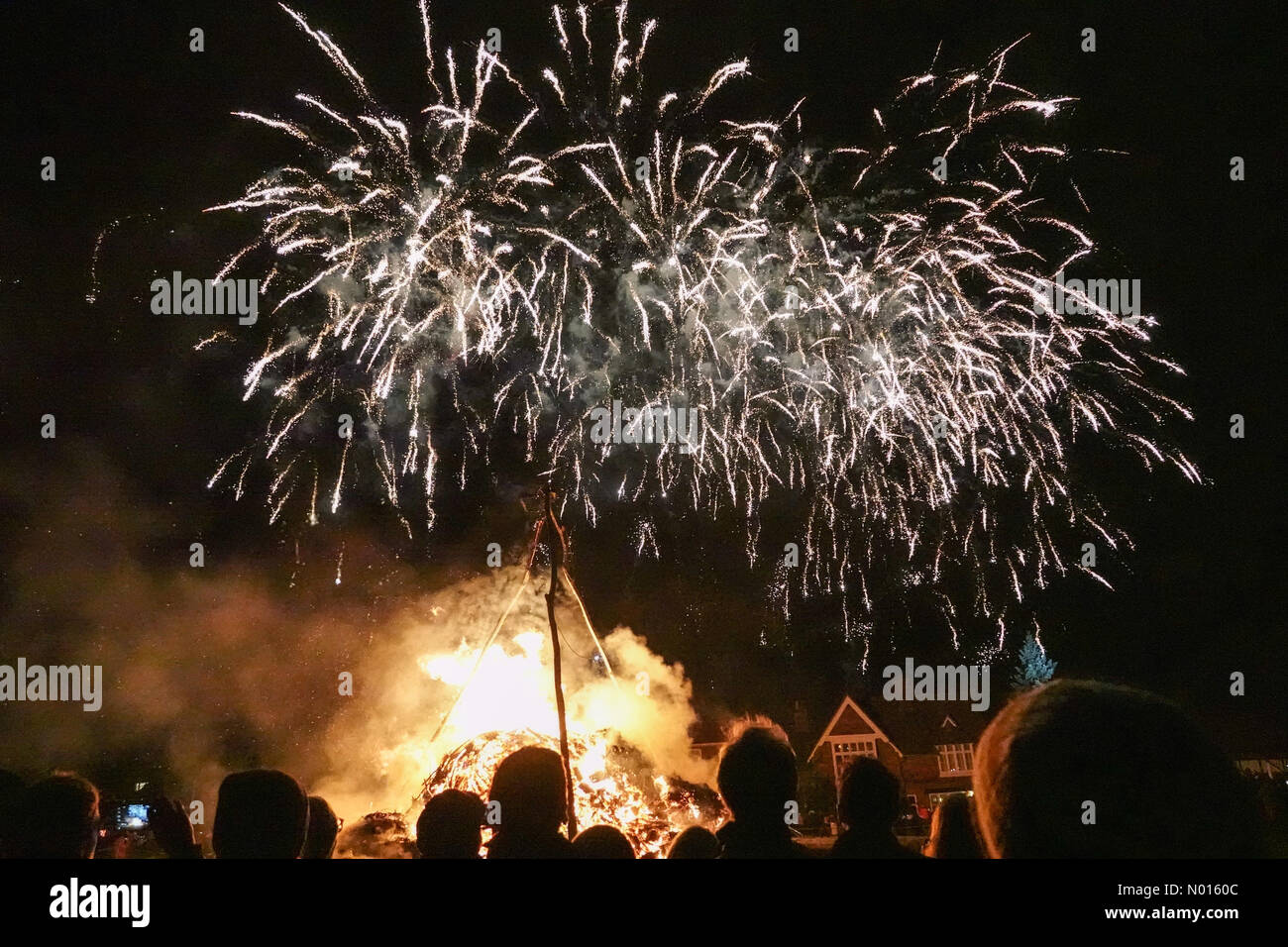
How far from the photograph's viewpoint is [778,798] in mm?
3143

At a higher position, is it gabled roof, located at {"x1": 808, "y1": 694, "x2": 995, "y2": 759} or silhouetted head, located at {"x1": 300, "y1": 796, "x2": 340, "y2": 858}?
silhouetted head, located at {"x1": 300, "y1": 796, "x2": 340, "y2": 858}

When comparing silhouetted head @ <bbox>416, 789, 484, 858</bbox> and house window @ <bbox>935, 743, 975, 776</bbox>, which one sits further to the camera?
house window @ <bbox>935, 743, 975, 776</bbox>

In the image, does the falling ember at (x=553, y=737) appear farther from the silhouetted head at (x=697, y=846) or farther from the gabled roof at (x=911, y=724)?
the gabled roof at (x=911, y=724)

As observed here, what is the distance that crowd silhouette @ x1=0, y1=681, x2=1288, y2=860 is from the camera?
210 cm

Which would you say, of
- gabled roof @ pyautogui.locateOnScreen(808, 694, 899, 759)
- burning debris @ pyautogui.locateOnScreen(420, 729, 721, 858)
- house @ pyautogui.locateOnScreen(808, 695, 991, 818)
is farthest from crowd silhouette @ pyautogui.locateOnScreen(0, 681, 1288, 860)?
gabled roof @ pyautogui.locateOnScreen(808, 694, 899, 759)

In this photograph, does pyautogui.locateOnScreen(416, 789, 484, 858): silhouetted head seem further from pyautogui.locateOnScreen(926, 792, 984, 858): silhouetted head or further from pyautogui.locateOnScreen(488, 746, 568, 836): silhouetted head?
pyautogui.locateOnScreen(926, 792, 984, 858): silhouetted head

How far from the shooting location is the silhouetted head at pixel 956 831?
335 centimetres

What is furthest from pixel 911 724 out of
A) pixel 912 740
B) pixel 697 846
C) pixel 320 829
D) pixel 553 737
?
pixel 320 829

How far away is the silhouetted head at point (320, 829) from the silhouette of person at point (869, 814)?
2775mm

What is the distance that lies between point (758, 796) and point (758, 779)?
0.23 ft

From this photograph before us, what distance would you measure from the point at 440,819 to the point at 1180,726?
3035mm

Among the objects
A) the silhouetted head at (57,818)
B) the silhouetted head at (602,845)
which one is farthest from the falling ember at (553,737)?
the silhouetted head at (602,845)

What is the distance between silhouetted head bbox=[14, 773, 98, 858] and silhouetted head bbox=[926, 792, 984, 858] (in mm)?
4213
